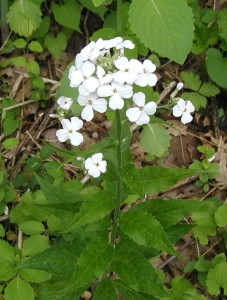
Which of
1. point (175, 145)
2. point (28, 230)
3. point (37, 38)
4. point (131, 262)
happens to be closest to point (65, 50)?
point (37, 38)

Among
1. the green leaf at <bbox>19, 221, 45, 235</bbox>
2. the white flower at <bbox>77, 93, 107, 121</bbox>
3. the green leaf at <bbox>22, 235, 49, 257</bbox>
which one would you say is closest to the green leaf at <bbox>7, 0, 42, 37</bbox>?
the green leaf at <bbox>19, 221, 45, 235</bbox>

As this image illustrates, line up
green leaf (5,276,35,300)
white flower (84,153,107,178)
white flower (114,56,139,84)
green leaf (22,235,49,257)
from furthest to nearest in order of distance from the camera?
1. green leaf (22,235,49,257)
2. green leaf (5,276,35,300)
3. white flower (84,153,107,178)
4. white flower (114,56,139,84)

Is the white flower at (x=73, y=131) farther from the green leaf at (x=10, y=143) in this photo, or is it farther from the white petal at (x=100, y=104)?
the green leaf at (x=10, y=143)

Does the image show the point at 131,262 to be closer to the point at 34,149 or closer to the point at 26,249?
the point at 26,249

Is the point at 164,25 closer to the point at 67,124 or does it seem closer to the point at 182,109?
the point at 182,109

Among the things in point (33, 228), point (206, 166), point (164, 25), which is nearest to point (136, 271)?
point (33, 228)

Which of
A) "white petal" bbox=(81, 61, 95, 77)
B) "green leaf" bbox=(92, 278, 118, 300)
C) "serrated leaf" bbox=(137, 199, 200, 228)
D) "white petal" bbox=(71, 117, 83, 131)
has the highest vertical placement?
"white petal" bbox=(81, 61, 95, 77)

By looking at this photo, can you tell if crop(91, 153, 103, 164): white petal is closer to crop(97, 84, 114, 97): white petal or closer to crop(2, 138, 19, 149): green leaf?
crop(97, 84, 114, 97): white petal
